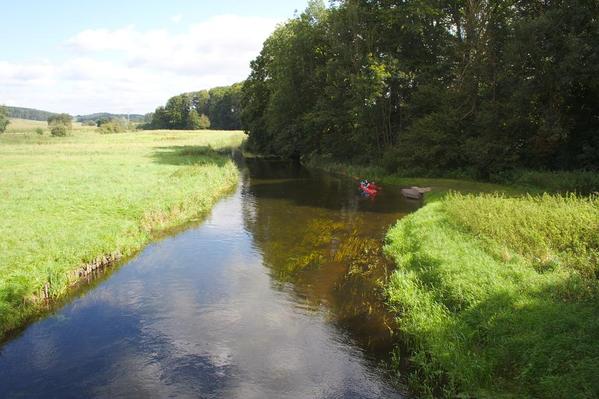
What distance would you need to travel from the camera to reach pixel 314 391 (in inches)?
396

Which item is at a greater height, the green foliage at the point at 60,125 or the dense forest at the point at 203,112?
the dense forest at the point at 203,112

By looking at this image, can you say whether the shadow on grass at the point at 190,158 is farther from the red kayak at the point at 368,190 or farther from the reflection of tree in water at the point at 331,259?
the red kayak at the point at 368,190

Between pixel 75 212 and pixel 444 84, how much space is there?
A: 37.6 metres

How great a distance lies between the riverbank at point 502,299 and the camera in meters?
9.20

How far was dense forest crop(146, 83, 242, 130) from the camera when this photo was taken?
162 meters

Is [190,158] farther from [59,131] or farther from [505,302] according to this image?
[59,131]

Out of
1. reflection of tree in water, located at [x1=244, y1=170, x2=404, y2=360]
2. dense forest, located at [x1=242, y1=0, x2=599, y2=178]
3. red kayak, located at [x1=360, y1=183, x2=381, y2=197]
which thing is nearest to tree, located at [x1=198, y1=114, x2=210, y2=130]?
dense forest, located at [x1=242, y1=0, x2=599, y2=178]

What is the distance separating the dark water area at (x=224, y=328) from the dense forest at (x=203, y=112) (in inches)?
5144

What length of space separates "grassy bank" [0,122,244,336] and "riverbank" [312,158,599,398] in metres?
11.9

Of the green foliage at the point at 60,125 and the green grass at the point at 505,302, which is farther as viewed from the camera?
the green foliage at the point at 60,125

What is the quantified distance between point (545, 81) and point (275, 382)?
2967cm

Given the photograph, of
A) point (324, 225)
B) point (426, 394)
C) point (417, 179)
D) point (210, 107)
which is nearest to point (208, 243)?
point (324, 225)

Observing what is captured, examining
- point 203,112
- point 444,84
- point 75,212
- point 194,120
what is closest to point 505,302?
point 75,212

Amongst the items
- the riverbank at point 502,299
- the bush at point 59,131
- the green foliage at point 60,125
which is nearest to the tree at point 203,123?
the green foliage at point 60,125
